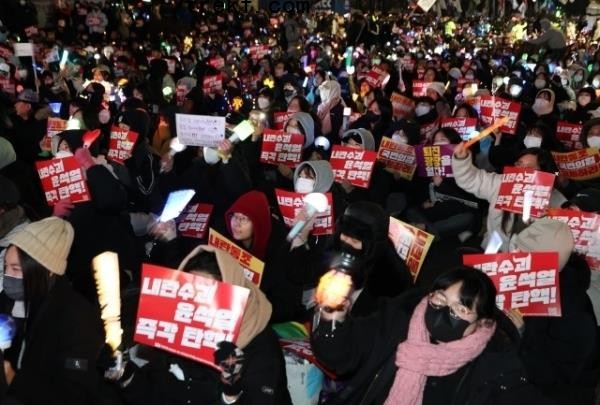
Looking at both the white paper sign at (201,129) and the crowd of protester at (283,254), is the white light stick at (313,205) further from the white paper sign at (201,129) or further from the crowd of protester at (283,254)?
the white paper sign at (201,129)

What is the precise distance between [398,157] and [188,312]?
4.84 m

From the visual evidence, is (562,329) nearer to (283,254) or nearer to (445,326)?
(445,326)

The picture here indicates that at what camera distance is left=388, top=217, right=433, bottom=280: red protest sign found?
5.02 meters

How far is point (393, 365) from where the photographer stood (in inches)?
115

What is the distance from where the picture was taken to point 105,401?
Result: 326cm

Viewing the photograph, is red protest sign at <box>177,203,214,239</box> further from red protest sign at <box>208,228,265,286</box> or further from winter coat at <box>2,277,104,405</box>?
winter coat at <box>2,277,104,405</box>

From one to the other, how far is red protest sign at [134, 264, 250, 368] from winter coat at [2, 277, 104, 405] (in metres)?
0.42

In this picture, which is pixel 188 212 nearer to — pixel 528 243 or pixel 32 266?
pixel 32 266

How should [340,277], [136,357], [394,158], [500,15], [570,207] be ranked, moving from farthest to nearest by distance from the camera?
[500,15] < [394,158] < [570,207] < [136,357] < [340,277]

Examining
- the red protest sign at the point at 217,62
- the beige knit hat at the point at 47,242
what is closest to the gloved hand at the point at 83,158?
the beige knit hat at the point at 47,242

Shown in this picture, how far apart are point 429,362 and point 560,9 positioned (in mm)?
46383

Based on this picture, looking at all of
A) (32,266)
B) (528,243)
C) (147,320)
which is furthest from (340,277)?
(528,243)

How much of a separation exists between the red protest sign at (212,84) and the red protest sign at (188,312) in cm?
858

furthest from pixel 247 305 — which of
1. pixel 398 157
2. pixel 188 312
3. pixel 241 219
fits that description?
pixel 398 157
